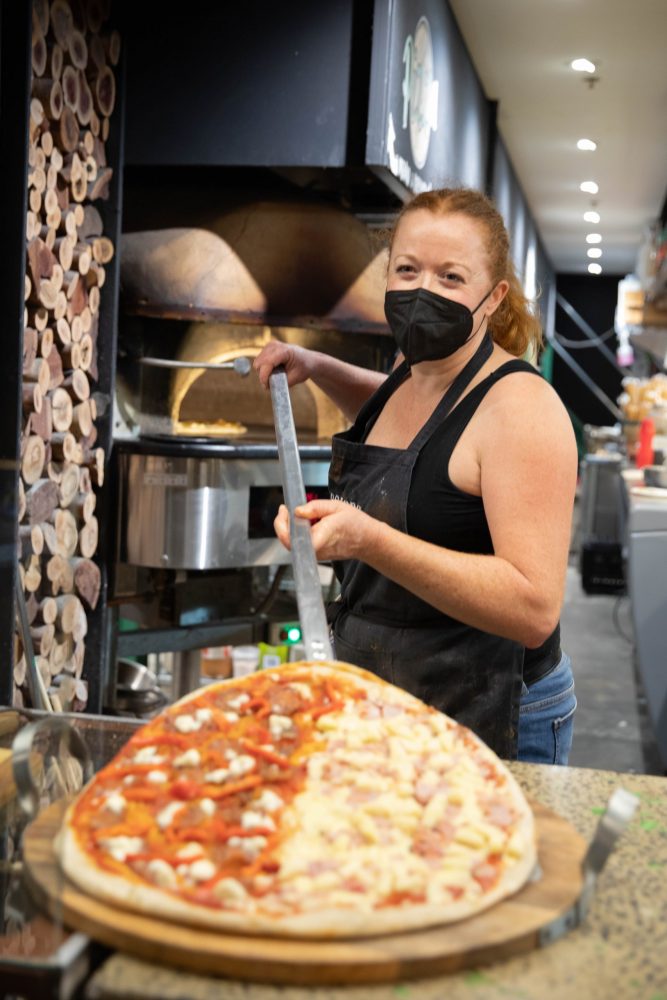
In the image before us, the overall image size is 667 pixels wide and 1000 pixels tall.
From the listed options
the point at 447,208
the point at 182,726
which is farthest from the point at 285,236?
the point at 182,726

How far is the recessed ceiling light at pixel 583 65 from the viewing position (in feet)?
21.0

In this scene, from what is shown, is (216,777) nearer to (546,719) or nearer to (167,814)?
(167,814)

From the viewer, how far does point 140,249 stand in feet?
13.9

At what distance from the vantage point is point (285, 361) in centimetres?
256

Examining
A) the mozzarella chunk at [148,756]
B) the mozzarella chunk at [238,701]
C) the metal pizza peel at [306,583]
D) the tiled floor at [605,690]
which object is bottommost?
the tiled floor at [605,690]

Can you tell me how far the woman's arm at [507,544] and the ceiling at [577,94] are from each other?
4321 millimetres

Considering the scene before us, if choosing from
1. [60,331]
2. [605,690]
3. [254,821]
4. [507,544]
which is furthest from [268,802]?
[605,690]

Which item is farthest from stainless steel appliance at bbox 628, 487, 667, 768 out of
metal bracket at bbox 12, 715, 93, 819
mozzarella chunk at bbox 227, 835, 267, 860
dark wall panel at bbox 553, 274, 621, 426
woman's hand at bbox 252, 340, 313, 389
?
dark wall panel at bbox 553, 274, 621, 426

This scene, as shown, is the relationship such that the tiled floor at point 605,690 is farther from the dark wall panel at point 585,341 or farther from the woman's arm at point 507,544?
the dark wall panel at point 585,341

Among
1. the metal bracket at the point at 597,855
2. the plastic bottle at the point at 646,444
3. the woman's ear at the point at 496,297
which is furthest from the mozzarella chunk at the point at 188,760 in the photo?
the plastic bottle at the point at 646,444

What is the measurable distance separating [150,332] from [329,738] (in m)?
3.19

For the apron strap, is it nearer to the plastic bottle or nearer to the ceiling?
the ceiling

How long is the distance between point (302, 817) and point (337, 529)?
23.1 inches

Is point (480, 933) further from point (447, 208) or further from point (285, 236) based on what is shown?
point (285, 236)
